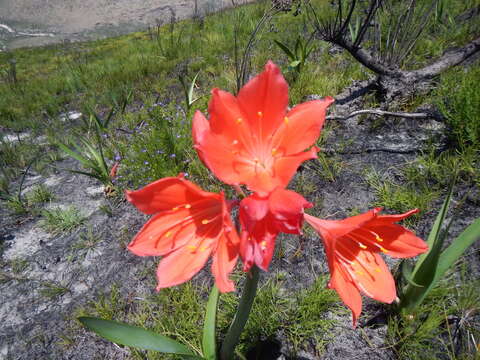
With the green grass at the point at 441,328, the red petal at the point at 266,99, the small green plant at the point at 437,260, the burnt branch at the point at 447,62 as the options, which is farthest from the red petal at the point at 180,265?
the burnt branch at the point at 447,62

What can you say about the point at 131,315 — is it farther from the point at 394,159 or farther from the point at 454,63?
the point at 454,63

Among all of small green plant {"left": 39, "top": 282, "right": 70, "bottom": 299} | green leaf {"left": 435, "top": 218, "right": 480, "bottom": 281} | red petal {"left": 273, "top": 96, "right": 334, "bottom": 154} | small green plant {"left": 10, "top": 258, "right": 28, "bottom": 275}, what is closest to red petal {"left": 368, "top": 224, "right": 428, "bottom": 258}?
green leaf {"left": 435, "top": 218, "right": 480, "bottom": 281}

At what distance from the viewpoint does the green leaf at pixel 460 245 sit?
4.13ft

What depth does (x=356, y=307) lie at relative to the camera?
111 cm

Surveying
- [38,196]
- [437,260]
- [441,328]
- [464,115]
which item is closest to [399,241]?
[437,260]

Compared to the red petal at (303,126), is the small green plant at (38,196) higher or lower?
lower

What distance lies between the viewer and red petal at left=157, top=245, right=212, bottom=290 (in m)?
1.06

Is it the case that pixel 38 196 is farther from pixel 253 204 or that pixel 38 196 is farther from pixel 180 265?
pixel 253 204

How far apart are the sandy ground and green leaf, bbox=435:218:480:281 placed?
28653 mm

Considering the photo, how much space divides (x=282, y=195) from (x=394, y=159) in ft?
7.21

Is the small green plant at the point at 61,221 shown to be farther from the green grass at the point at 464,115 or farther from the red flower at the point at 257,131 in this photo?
the green grass at the point at 464,115

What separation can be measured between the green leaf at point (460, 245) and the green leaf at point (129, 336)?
4.06ft

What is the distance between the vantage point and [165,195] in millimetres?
1089

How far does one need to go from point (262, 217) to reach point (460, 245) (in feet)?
3.56
